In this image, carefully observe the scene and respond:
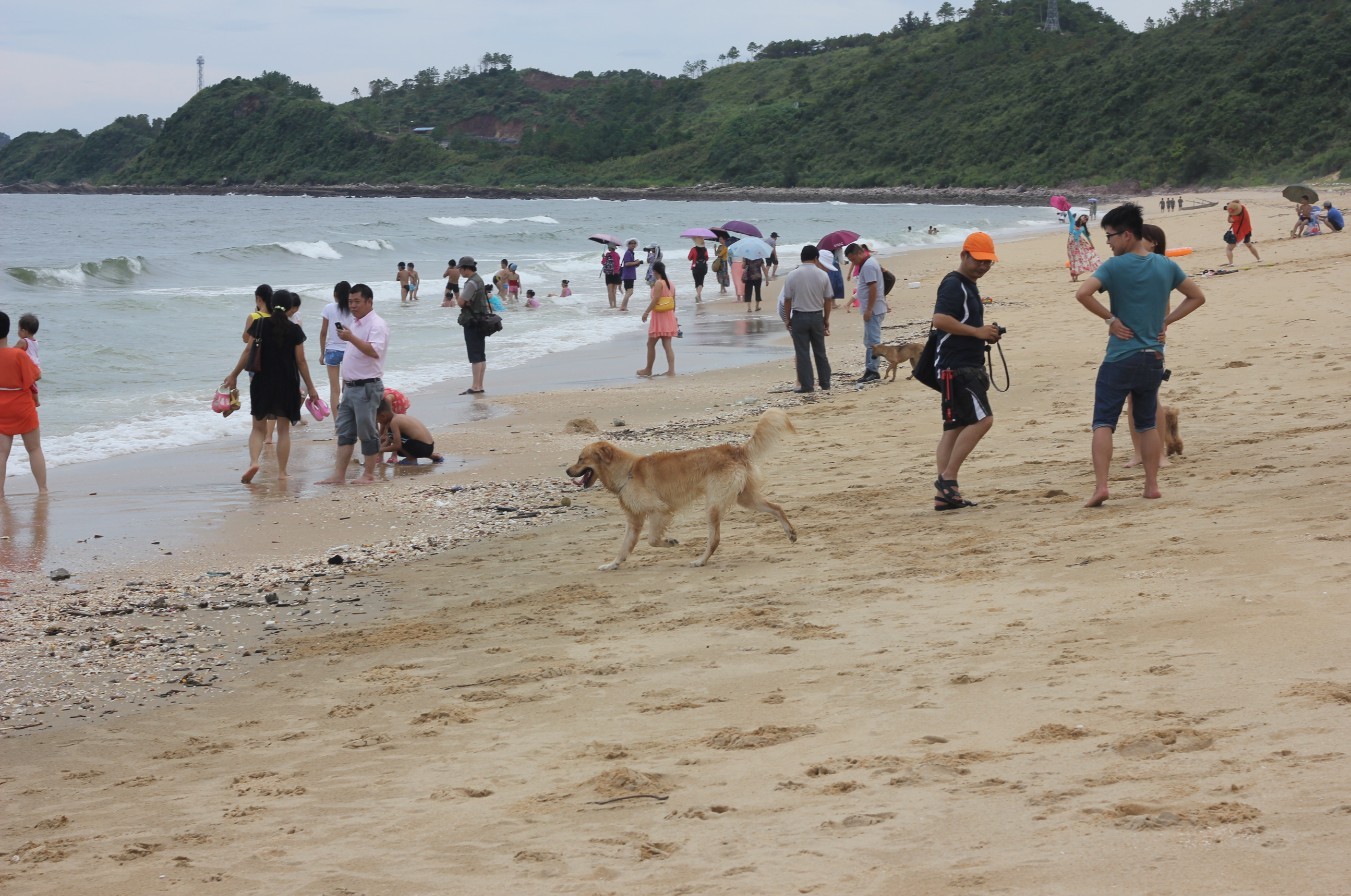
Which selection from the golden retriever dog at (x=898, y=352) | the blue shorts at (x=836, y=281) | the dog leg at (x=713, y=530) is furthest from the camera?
the blue shorts at (x=836, y=281)

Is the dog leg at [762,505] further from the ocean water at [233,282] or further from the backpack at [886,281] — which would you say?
the backpack at [886,281]

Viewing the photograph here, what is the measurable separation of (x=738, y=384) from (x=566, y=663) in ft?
33.0

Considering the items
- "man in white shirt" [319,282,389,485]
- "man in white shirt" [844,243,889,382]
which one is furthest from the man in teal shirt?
"man in white shirt" [844,243,889,382]

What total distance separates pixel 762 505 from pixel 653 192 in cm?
10839

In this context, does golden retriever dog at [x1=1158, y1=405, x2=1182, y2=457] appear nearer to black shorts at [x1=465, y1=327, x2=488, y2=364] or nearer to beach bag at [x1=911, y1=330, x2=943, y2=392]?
beach bag at [x1=911, y1=330, x2=943, y2=392]

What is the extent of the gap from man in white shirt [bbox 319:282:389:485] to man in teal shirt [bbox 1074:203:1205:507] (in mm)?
5642

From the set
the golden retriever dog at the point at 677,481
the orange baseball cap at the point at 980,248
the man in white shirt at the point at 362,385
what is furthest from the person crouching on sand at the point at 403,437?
the orange baseball cap at the point at 980,248

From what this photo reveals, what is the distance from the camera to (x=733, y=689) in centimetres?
507

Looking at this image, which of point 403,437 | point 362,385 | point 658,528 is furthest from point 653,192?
point 658,528

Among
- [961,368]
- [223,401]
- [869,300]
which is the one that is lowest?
[223,401]

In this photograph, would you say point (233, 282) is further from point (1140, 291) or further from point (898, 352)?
point (1140, 291)

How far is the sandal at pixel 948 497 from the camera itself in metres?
7.83

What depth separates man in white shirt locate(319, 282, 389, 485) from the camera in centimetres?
1027

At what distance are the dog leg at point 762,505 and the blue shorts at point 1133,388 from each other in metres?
1.83
